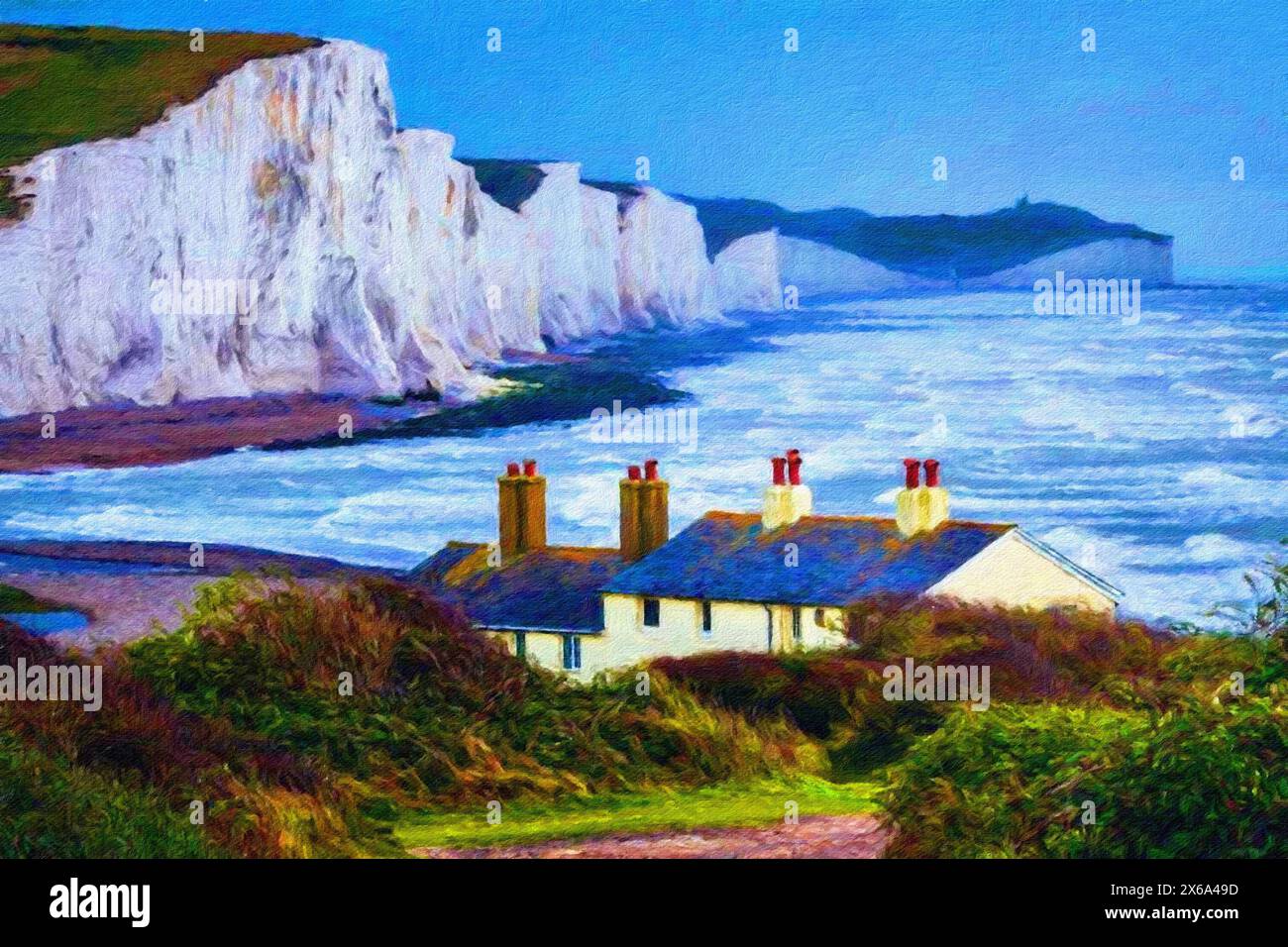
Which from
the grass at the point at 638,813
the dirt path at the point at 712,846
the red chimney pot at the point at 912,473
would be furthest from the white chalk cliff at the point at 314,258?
the dirt path at the point at 712,846

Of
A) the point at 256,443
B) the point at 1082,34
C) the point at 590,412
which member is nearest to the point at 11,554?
the point at 256,443

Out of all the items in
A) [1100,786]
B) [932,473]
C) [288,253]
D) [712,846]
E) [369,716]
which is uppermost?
[288,253]

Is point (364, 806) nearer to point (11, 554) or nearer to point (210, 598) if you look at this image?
point (210, 598)

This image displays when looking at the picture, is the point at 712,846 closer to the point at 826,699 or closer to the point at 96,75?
the point at 826,699
